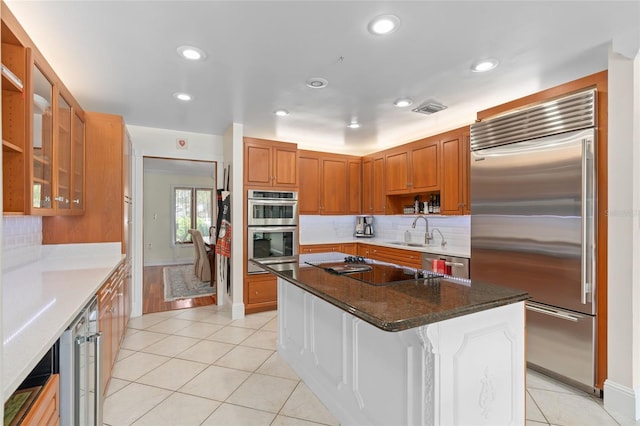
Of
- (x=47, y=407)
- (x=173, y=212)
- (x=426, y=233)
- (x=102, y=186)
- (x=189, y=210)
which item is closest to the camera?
(x=47, y=407)

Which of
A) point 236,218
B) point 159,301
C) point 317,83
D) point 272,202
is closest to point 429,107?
point 317,83

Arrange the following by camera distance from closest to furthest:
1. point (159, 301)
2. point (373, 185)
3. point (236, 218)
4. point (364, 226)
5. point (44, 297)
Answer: point (44, 297) < point (236, 218) < point (159, 301) < point (373, 185) < point (364, 226)

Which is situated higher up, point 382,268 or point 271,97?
point 271,97

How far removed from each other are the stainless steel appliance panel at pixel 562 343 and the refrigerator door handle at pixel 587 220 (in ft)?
0.66

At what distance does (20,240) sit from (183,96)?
1775 mm

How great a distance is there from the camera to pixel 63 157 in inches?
97.4

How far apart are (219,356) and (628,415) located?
3041 mm

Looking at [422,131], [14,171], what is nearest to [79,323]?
[14,171]

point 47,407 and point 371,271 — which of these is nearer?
point 47,407

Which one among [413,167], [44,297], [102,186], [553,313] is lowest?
[553,313]

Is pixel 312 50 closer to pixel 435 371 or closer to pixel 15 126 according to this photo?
pixel 15 126

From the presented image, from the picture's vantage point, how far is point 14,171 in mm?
1827

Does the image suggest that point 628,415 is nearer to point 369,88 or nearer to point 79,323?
point 369,88

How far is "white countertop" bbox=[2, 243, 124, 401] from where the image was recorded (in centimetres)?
110
